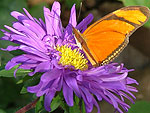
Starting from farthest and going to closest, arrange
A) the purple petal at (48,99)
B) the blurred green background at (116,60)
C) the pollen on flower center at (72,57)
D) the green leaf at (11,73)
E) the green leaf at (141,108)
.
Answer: the blurred green background at (116,60), the green leaf at (141,108), the pollen on flower center at (72,57), the green leaf at (11,73), the purple petal at (48,99)

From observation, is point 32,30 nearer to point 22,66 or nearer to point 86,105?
point 22,66

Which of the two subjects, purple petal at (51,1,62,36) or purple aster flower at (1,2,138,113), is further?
purple petal at (51,1,62,36)

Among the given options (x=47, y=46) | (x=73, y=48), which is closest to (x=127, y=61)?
(x=73, y=48)

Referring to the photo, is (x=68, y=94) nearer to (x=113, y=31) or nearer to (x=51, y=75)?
(x=51, y=75)

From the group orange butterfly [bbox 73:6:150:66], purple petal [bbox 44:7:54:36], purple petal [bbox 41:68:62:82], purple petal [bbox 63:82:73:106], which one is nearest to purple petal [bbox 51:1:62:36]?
purple petal [bbox 44:7:54:36]

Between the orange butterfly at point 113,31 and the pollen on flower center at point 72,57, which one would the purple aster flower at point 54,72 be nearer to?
the pollen on flower center at point 72,57

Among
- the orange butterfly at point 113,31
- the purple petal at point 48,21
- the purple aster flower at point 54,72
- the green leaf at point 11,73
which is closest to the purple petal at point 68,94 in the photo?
the purple aster flower at point 54,72

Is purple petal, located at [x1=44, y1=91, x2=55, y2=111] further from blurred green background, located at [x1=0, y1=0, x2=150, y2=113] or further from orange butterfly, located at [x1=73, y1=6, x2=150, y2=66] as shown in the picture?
blurred green background, located at [x1=0, y1=0, x2=150, y2=113]
